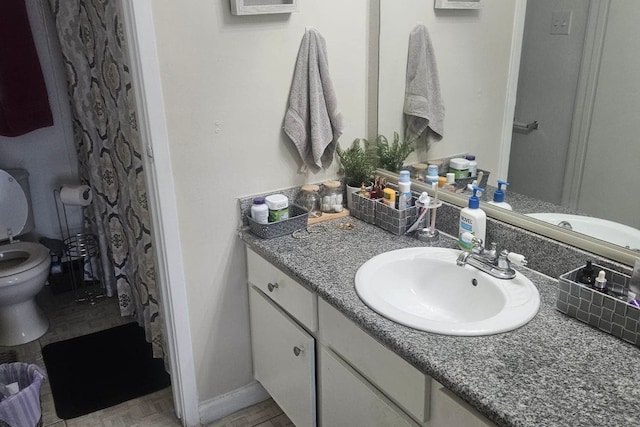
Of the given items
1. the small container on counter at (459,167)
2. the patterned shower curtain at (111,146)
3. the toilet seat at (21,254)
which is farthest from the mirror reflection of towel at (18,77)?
the small container on counter at (459,167)

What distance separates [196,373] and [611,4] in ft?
5.79

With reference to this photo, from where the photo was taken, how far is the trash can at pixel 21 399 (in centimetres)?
183

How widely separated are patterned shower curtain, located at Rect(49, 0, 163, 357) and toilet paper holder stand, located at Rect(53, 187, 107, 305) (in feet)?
0.52

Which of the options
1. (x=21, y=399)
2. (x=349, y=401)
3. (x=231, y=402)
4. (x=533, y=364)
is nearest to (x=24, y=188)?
Answer: (x=21, y=399)

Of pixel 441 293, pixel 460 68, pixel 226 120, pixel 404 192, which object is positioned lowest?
→ pixel 441 293

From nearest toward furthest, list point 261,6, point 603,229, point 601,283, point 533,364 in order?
point 533,364 → point 601,283 → point 603,229 → point 261,6

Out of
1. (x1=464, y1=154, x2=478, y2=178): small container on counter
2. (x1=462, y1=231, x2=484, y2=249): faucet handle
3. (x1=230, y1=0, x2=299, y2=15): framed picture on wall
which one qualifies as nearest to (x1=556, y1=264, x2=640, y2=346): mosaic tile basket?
(x1=462, y1=231, x2=484, y2=249): faucet handle

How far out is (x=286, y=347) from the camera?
5.72 ft

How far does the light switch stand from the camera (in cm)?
132

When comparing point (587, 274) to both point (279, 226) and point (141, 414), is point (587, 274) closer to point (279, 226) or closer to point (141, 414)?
point (279, 226)

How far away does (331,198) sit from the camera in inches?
77.1

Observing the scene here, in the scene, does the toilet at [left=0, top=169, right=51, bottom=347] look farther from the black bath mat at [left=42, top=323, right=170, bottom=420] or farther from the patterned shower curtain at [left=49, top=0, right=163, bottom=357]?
the patterned shower curtain at [left=49, top=0, right=163, bottom=357]

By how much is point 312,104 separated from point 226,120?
302 millimetres

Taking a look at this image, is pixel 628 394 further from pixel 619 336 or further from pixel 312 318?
pixel 312 318
